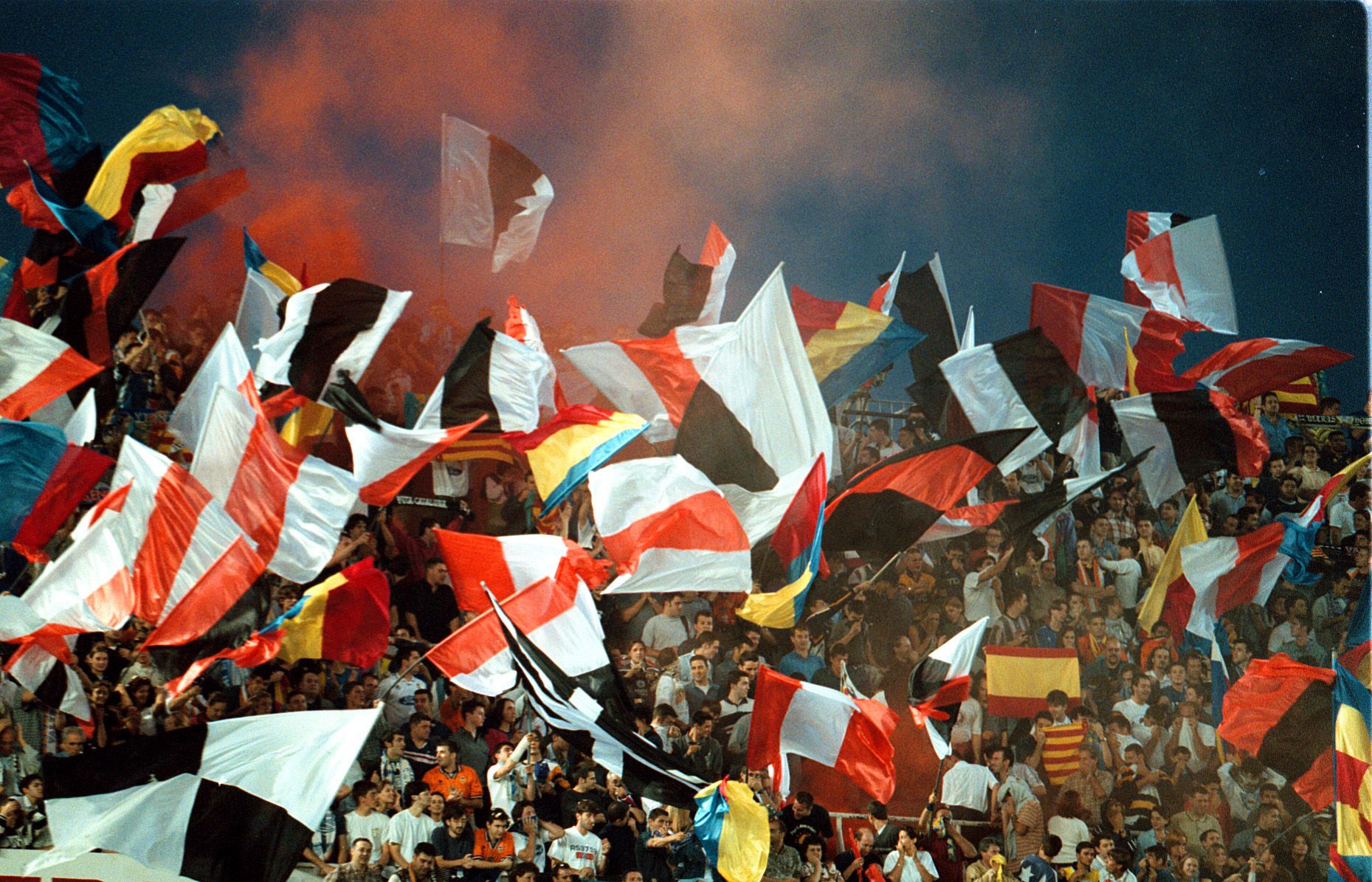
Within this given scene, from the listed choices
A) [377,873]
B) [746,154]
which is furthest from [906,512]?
[746,154]

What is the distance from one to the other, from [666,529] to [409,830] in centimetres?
252

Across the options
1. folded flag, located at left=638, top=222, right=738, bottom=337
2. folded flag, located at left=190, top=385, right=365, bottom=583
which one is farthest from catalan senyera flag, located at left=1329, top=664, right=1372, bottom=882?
folded flag, located at left=190, top=385, right=365, bottom=583

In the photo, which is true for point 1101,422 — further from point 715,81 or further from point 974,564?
point 715,81

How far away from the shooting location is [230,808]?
24.1ft

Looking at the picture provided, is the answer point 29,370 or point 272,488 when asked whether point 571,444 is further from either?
point 29,370

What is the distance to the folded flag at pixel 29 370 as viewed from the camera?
9570 mm

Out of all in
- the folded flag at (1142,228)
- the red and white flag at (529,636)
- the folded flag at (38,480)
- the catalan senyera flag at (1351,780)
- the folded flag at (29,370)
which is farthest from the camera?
the folded flag at (1142,228)

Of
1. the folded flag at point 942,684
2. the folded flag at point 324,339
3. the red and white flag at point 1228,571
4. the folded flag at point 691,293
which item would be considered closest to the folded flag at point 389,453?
the folded flag at point 324,339

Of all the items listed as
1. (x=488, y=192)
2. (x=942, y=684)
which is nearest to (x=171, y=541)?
(x=942, y=684)

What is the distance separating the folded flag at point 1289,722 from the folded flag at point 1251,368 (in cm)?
377

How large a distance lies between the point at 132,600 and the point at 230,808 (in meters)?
1.73

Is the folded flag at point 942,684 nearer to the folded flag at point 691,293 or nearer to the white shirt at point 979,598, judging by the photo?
the white shirt at point 979,598

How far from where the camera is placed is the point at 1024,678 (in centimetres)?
1003

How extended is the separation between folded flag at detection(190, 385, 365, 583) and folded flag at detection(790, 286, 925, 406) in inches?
172
